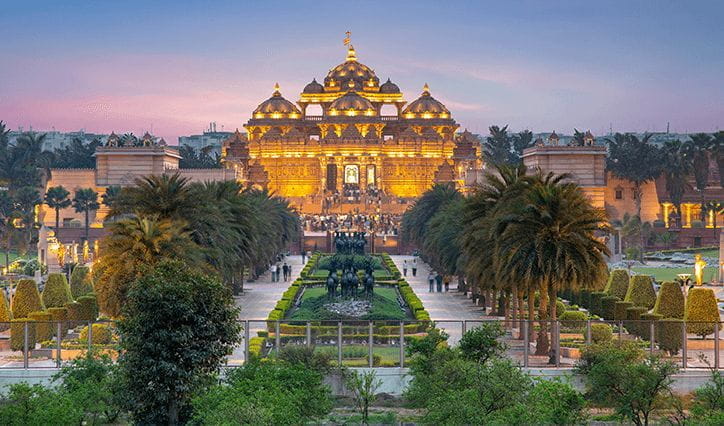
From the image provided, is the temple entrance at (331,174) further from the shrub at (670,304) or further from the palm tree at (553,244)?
the palm tree at (553,244)

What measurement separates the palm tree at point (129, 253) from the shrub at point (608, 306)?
1741 cm

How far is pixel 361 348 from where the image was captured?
33.3 m

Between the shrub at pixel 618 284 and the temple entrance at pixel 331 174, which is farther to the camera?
the temple entrance at pixel 331 174

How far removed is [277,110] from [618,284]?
11819 cm

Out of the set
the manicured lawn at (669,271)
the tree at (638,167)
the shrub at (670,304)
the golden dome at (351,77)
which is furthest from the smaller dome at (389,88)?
the shrub at (670,304)

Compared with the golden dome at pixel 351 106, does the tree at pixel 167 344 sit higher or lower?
lower

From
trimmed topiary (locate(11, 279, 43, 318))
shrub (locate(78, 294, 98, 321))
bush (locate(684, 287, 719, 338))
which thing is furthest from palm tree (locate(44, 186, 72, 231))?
bush (locate(684, 287, 719, 338))

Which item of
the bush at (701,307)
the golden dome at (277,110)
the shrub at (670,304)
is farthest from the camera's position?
the golden dome at (277,110)

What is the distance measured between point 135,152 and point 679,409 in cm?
9198

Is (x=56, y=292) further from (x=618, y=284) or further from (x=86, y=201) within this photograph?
(x=86, y=201)

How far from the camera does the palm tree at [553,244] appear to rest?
3684 centimetres

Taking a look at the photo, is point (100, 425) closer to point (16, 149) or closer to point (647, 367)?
point (647, 367)

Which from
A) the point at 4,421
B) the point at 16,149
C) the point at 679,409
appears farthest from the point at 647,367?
the point at 16,149

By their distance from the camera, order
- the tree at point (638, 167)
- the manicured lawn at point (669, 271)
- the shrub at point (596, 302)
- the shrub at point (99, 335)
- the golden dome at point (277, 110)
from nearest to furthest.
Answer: the shrub at point (99, 335)
the shrub at point (596, 302)
the manicured lawn at point (669, 271)
the tree at point (638, 167)
the golden dome at point (277, 110)
